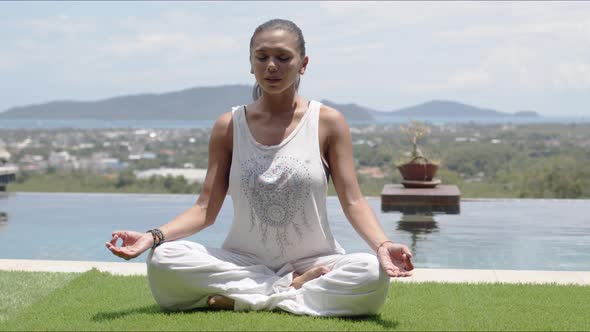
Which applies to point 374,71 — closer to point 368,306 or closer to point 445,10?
point 445,10

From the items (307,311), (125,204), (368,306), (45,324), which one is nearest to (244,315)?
(307,311)

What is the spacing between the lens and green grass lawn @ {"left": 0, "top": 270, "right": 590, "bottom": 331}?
9.39 ft

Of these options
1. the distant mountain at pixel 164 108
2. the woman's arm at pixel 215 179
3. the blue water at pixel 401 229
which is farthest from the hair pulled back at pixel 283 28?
the distant mountain at pixel 164 108

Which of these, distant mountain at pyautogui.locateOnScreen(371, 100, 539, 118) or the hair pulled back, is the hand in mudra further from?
distant mountain at pyautogui.locateOnScreen(371, 100, 539, 118)

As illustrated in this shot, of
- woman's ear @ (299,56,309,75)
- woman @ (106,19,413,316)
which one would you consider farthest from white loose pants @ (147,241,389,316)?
woman's ear @ (299,56,309,75)

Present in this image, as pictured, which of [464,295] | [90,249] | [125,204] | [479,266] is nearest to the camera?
[464,295]

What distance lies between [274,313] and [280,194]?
42 cm

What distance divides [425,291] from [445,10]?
11.9 meters

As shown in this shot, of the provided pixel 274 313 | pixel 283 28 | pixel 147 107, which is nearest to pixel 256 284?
pixel 274 313

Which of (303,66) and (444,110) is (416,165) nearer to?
(303,66)

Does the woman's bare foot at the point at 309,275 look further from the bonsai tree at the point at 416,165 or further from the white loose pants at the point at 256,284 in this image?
the bonsai tree at the point at 416,165

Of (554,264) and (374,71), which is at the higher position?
(374,71)

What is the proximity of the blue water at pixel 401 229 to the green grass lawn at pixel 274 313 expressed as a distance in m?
1.69

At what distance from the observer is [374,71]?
17.7 metres
